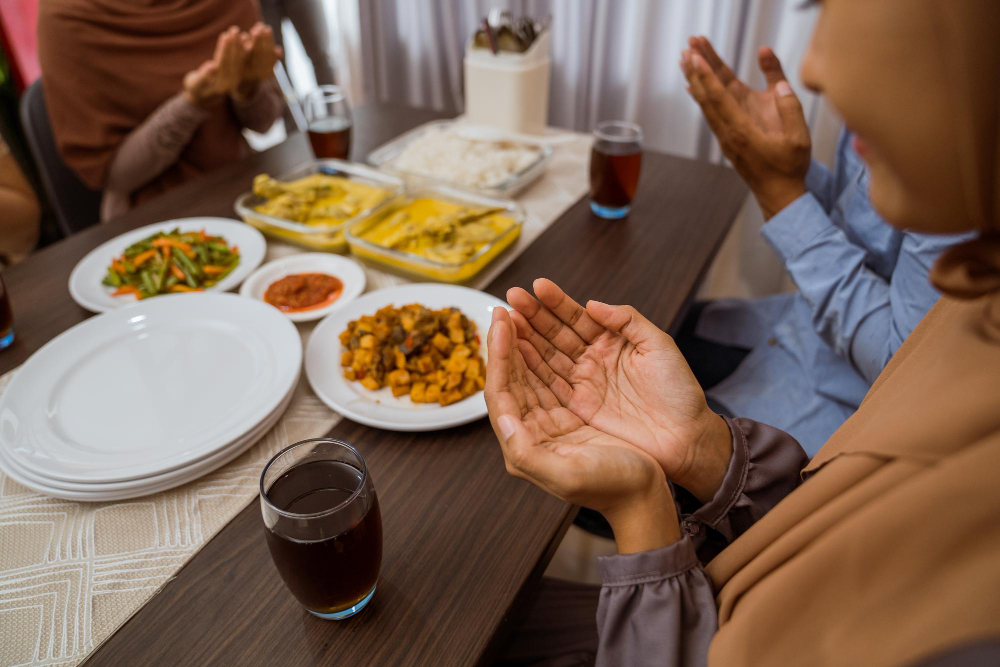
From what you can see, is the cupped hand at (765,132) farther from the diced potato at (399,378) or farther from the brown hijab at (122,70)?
the brown hijab at (122,70)

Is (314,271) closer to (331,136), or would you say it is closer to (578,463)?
(331,136)

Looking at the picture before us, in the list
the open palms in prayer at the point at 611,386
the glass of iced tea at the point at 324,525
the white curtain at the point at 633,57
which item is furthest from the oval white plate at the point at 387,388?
the white curtain at the point at 633,57

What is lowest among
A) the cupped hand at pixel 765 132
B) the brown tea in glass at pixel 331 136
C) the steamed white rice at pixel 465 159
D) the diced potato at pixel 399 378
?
the diced potato at pixel 399 378

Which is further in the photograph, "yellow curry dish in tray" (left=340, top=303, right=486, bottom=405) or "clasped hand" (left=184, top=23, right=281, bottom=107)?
"clasped hand" (left=184, top=23, right=281, bottom=107)

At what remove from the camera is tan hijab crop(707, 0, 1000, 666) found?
0.50 m

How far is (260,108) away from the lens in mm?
A: 2209

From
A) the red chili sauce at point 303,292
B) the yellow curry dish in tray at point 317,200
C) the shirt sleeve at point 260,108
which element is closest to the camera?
the red chili sauce at point 303,292

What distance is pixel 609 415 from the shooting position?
927 mm

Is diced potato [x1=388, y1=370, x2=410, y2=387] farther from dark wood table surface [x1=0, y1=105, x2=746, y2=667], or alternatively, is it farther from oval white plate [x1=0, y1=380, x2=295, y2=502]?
oval white plate [x1=0, y1=380, x2=295, y2=502]

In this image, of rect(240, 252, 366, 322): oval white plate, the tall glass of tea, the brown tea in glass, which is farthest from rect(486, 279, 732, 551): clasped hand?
the brown tea in glass

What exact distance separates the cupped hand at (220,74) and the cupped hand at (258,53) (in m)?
0.03

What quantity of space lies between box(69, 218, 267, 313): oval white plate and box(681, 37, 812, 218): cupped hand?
1.07 m

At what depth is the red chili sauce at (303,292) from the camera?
1280 mm

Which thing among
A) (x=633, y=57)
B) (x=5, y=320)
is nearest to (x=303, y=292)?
(x=5, y=320)
